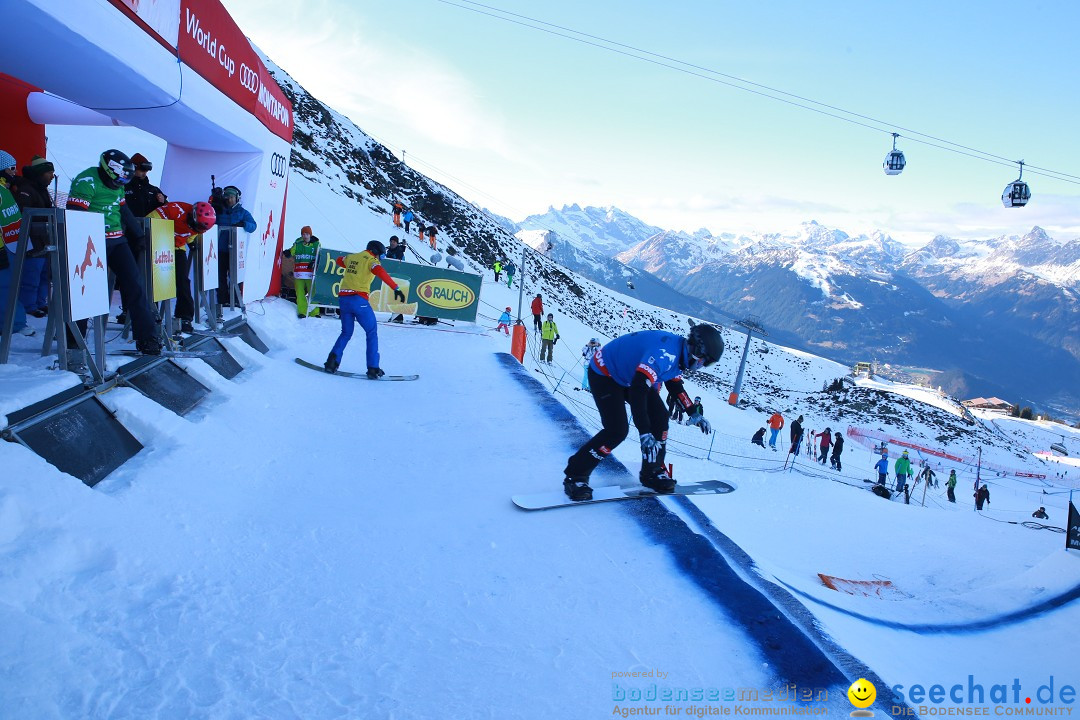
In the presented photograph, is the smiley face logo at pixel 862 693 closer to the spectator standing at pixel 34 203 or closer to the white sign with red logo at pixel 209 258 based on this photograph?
the spectator standing at pixel 34 203

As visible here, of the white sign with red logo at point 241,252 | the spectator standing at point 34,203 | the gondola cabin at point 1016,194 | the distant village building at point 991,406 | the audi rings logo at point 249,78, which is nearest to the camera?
the spectator standing at point 34,203

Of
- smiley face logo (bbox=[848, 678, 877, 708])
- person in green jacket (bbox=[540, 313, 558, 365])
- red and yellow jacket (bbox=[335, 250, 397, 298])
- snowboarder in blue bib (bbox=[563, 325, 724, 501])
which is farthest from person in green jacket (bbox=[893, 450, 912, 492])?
smiley face logo (bbox=[848, 678, 877, 708])

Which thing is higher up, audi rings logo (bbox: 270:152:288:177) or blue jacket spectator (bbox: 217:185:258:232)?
audi rings logo (bbox: 270:152:288:177)

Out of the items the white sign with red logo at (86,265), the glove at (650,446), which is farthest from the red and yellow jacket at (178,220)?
the glove at (650,446)

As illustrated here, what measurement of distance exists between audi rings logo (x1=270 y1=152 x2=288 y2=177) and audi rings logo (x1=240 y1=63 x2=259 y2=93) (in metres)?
1.51

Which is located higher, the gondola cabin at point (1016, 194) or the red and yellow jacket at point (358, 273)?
the gondola cabin at point (1016, 194)

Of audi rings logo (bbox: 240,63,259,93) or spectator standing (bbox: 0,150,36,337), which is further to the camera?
audi rings logo (bbox: 240,63,259,93)

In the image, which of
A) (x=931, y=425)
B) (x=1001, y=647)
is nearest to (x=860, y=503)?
(x=1001, y=647)

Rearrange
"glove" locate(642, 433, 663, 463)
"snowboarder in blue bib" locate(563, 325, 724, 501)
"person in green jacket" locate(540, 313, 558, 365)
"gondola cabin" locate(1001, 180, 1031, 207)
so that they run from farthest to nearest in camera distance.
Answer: "person in green jacket" locate(540, 313, 558, 365), "gondola cabin" locate(1001, 180, 1031, 207), "glove" locate(642, 433, 663, 463), "snowboarder in blue bib" locate(563, 325, 724, 501)

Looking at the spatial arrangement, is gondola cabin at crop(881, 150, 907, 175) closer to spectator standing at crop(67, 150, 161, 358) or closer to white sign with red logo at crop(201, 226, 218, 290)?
white sign with red logo at crop(201, 226, 218, 290)

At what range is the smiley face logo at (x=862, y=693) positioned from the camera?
95.7 inches

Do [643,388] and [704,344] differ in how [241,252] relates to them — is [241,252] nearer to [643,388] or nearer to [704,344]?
[643,388]

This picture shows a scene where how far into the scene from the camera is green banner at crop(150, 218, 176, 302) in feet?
19.1

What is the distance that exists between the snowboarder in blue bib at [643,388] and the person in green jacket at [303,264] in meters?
9.46
